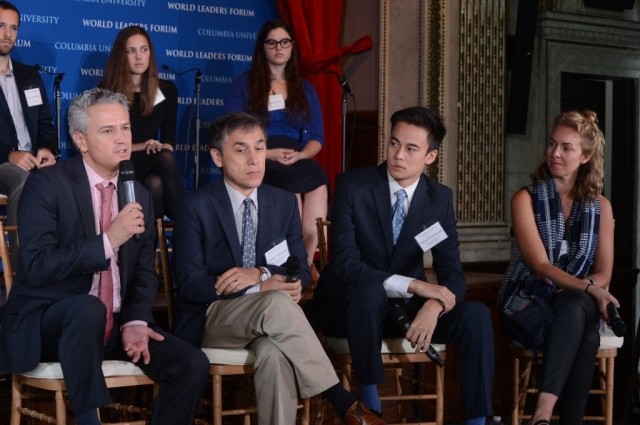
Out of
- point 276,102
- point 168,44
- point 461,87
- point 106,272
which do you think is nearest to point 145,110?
point 276,102

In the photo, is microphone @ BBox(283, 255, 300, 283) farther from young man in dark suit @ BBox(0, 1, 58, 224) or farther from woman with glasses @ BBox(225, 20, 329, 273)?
young man in dark suit @ BBox(0, 1, 58, 224)

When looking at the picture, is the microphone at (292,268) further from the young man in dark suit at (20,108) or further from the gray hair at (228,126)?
the young man in dark suit at (20,108)

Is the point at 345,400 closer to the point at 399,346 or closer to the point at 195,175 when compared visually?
the point at 399,346

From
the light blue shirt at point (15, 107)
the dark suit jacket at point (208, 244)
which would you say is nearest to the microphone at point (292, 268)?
the dark suit jacket at point (208, 244)

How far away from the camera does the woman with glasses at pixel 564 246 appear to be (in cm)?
376

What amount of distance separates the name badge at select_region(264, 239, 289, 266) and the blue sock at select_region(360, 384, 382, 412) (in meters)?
0.51

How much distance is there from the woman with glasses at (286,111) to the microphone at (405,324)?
1.51m

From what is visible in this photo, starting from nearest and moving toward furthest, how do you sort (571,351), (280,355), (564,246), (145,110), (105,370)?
(105,370) < (280,355) < (571,351) < (564,246) < (145,110)

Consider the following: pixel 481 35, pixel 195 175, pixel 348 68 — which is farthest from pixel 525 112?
pixel 195 175

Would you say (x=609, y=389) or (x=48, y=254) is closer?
(x=48, y=254)

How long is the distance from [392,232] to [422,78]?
220 cm

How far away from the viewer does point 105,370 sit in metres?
3.07

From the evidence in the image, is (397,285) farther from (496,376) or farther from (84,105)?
(496,376)

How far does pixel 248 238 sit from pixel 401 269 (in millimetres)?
599
